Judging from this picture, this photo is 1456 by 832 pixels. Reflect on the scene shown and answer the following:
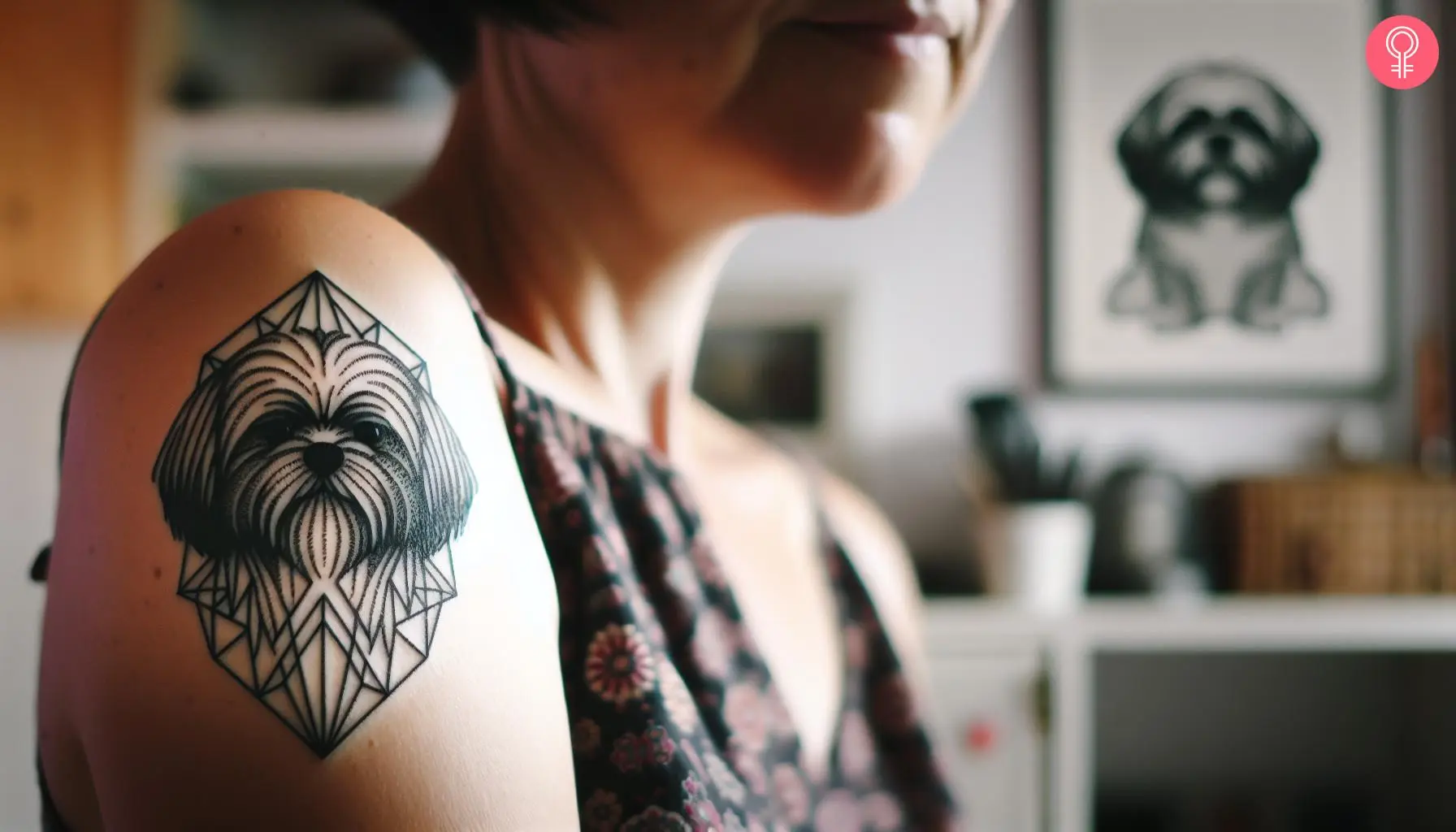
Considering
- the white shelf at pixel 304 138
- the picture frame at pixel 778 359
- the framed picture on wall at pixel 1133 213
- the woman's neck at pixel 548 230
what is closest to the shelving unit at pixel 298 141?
the white shelf at pixel 304 138

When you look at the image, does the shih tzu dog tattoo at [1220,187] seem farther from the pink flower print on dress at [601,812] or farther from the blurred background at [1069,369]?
the blurred background at [1069,369]

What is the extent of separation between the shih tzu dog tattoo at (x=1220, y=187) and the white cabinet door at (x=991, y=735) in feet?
3.05

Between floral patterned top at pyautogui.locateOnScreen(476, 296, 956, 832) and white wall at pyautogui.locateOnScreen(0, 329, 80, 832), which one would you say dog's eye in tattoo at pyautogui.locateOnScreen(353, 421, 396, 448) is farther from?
white wall at pyautogui.locateOnScreen(0, 329, 80, 832)

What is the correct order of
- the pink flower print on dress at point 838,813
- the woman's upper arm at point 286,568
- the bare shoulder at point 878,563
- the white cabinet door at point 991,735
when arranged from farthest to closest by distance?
the white cabinet door at point 991,735, the bare shoulder at point 878,563, the pink flower print on dress at point 838,813, the woman's upper arm at point 286,568

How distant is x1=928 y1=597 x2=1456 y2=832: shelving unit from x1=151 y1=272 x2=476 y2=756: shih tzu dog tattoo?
Answer: 1.38m

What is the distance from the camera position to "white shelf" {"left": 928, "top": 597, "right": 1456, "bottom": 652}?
1.63 metres

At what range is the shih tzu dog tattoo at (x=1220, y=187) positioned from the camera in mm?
655

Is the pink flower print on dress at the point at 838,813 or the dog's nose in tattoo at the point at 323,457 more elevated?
the dog's nose in tattoo at the point at 323,457

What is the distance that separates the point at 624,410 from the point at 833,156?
0.63 ft

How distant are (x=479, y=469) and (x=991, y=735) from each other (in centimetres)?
143

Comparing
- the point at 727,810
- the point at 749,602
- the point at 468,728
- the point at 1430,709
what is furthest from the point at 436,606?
the point at 1430,709

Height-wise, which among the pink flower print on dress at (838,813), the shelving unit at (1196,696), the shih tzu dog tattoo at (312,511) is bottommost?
the shelving unit at (1196,696)

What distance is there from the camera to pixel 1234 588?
1903 mm

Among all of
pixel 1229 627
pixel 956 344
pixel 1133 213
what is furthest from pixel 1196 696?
pixel 1133 213
